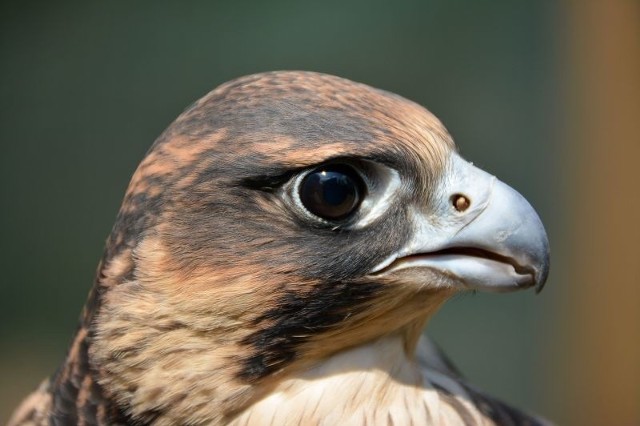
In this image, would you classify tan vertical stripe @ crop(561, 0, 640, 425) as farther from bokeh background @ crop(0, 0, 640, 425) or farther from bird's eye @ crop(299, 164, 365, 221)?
bird's eye @ crop(299, 164, 365, 221)

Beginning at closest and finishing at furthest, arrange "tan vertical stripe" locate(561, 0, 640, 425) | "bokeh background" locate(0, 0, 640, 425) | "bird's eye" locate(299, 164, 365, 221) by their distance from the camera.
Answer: "bird's eye" locate(299, 164, 365, 221) < "tan vertical stripe" locate(561, 0, 640, 425) < "bokeh background" locate(0, 0, 640, 425)

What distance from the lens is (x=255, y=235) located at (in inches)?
71.6

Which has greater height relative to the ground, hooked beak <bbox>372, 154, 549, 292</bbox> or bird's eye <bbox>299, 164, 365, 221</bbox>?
bird's eye <bbox>299, 164, 365, 221</bbox>

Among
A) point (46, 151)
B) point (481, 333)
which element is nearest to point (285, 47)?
point (46, 151)

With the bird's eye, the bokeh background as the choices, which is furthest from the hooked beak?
the bokeh background

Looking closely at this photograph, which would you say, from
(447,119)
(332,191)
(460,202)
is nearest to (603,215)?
(447,119)

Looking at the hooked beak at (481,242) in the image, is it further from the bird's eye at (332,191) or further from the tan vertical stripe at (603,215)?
the tan vertical stripe at (603,215)

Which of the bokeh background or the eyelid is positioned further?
the bokeh background

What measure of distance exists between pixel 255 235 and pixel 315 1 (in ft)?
12.9

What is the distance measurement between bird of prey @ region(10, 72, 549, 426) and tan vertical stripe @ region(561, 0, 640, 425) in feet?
11.4

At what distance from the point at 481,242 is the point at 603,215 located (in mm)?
3673

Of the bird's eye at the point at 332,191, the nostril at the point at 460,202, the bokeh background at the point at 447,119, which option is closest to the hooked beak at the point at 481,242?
the nostril at the point at 460,202

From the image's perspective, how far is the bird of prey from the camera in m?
1.79

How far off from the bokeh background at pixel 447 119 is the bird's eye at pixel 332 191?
353cm
